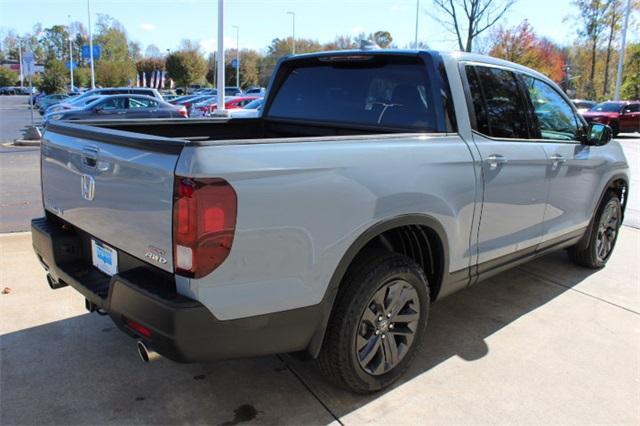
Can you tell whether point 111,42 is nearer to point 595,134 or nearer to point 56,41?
point 56,41

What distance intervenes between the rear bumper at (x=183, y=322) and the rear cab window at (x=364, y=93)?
154cm

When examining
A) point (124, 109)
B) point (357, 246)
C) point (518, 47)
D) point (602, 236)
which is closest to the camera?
point (357, 246)

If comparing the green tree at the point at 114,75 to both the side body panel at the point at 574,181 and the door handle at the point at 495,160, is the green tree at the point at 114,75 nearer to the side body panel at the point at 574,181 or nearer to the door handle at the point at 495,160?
the side body panel at the point at 574,181

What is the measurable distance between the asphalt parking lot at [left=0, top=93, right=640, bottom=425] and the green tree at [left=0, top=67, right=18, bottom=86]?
105m

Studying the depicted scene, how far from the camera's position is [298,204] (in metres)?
2.36

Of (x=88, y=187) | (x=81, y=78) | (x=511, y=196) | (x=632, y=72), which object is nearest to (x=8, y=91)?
(x=81, y=78)

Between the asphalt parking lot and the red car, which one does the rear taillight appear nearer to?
Answer: the asphalt parking lot

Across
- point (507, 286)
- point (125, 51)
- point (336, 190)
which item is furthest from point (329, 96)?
point (125, 51)

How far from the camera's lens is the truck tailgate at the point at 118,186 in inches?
88.7

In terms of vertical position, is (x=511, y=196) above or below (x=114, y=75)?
below

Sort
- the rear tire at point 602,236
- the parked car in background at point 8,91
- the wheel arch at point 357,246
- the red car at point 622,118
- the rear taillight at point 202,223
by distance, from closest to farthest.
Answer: the rear taillight at point 202,223 < the wheel arch at point 357,246 < the rear tire at point 602,236 < the red car at point 622,118 < the parked car in background at point 8,91

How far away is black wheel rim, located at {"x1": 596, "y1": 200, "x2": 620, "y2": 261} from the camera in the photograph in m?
5.22

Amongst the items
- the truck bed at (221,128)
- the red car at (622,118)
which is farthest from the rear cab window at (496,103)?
the red car at (622,118)

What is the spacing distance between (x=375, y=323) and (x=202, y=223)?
1.23 m
